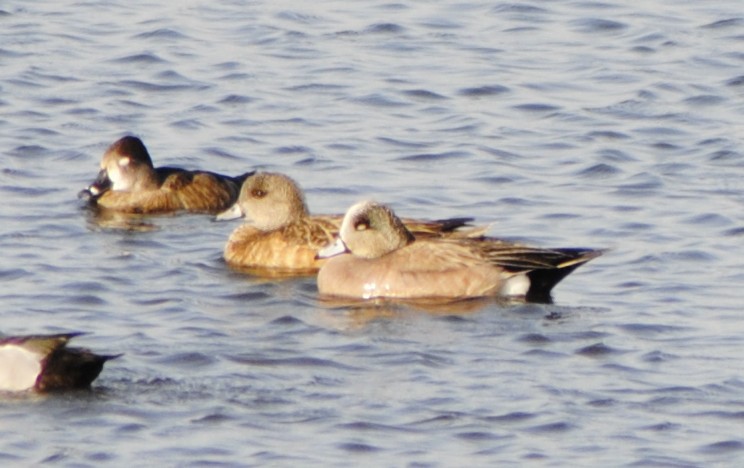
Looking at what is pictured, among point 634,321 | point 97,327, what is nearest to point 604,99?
point 634,321

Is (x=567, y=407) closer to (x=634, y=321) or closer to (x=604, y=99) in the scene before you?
(x=634, y=321)

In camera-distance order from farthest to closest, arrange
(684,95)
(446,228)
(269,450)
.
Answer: (684,95) < (446,228) < (269,450)

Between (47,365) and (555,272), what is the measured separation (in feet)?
11.9

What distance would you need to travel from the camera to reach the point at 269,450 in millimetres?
8758

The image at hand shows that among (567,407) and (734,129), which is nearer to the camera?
(567,407)

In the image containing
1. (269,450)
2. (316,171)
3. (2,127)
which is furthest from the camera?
(2,127)

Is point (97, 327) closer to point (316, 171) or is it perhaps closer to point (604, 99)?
point (316, 171)

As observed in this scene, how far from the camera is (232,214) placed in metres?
13.5

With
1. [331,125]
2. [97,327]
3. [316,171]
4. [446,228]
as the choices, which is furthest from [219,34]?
[97,327]

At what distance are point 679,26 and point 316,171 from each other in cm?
558

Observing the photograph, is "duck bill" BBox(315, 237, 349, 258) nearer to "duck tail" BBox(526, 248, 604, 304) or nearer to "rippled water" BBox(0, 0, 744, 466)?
"rippled water" BBox(0, 0, 744, 466)

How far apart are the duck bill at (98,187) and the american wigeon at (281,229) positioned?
124cm

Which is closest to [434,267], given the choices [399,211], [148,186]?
[399,211]

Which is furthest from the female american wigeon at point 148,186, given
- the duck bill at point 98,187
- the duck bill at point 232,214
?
the duck bill at point 232,214
